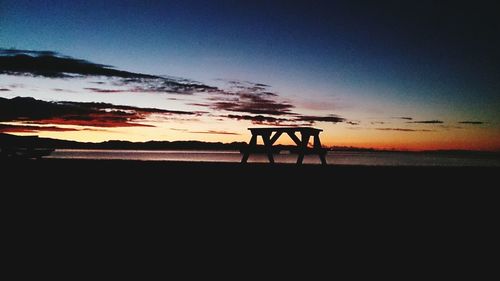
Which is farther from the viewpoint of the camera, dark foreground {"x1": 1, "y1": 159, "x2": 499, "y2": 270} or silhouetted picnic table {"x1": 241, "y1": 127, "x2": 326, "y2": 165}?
silhouetted picnic table {"x1": 241, "y1": 127, "x2": 326, "y2": 165}

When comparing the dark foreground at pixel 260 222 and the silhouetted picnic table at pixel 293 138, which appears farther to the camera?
the silhouetted picnic table at pixel 293 138

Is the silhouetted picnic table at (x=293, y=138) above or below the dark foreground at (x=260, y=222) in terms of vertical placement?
above

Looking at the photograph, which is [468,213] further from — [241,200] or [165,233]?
[165,233]

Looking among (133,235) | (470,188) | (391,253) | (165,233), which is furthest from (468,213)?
(133,235)

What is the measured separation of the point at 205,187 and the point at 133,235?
3.78 m

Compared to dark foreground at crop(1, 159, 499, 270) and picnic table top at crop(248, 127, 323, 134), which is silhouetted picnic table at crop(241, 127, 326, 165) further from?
dark foreground at crop(1, 159, 499, 270)

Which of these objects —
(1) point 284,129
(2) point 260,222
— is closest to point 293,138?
(1) point 284,129

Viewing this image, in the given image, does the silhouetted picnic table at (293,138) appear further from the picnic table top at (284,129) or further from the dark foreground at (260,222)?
the dark foreground at (260,222)

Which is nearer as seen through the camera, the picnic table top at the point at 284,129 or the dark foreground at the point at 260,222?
the dark foreground at the point at 260,222

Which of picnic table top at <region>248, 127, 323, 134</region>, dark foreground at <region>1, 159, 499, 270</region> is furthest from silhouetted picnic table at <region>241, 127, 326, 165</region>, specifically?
dark foreground at <region>1, 159, 499, 270</region>

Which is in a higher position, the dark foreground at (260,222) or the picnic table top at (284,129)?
the picnic table top at (284,129)

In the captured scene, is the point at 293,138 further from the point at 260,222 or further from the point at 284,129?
the point at 260,222

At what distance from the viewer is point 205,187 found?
302 inches

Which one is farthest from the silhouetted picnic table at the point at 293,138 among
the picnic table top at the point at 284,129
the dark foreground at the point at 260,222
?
the dark foreground at the point at 260,222
